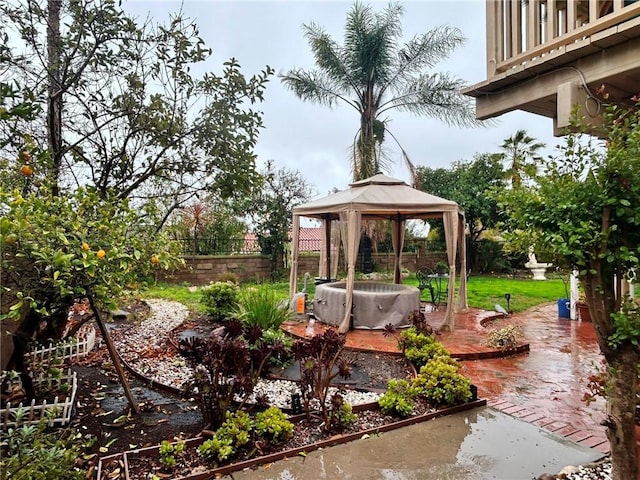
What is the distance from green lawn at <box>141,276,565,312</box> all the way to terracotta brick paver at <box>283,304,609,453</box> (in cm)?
135

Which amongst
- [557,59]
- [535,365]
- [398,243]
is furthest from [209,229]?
[557,59]

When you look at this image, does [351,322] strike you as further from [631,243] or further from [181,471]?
[631,243]

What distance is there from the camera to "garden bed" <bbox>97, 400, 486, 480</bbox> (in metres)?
2.65

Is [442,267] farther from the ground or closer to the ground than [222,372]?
farther from the ground

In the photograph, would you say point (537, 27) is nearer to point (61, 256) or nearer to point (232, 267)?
point (61, 256)

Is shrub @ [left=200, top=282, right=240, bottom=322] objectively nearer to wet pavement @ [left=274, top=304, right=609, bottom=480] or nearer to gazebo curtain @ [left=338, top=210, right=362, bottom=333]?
gazebo curtain @ [left=338, top=210, right=362, bottom=333]

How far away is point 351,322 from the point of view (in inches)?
289

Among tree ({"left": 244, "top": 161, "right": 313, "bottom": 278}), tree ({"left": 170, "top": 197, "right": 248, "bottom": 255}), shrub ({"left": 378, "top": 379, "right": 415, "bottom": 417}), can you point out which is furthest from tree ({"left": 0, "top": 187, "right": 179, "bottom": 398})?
tree ({"left": 244, "top": 161, "right": 313, "bottom": 278})

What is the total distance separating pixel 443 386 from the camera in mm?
3791

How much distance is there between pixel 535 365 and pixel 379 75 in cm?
1112

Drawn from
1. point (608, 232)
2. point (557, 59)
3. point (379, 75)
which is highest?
point (379, 75)

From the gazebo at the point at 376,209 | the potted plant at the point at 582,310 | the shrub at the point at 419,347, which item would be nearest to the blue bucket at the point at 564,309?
the potted plant at the point at 582,310

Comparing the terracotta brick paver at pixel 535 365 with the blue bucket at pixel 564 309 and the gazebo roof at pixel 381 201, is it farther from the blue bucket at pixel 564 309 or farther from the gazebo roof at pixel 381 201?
the gazebo roof at pixel 381 201

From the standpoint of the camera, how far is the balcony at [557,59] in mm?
2748
